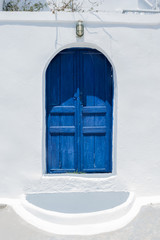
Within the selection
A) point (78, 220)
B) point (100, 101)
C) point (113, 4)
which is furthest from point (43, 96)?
point (113, 4)

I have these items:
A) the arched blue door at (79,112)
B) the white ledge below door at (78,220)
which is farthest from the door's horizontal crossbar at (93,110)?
the white ledge below door at (78,220)

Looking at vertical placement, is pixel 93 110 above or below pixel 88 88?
below

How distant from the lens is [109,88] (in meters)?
4.54

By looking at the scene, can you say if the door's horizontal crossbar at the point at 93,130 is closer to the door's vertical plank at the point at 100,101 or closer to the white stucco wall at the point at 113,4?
the door's vertical plank at the point at 100,101

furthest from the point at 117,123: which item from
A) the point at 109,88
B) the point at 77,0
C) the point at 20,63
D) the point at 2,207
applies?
the point at 77,0

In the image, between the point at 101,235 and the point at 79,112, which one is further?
the point at 79,112

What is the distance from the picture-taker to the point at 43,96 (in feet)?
14.2

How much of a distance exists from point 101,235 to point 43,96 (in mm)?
2210

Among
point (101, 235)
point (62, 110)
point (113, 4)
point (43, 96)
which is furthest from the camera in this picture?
point (113, 4)

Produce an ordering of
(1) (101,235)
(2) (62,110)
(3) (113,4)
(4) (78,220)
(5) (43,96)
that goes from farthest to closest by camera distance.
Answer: (3) (113,4), (2) (62,110), (5) (43,96), (4) (78,220), (1) (101,235)

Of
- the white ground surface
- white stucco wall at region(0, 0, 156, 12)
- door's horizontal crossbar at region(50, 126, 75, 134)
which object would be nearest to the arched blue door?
door's horizontal crossbar at region(50, 126, 75, 134)

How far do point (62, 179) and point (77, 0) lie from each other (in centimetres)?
406

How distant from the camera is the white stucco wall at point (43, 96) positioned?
4.16 m

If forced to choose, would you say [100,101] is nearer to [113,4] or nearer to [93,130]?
[93,130]
